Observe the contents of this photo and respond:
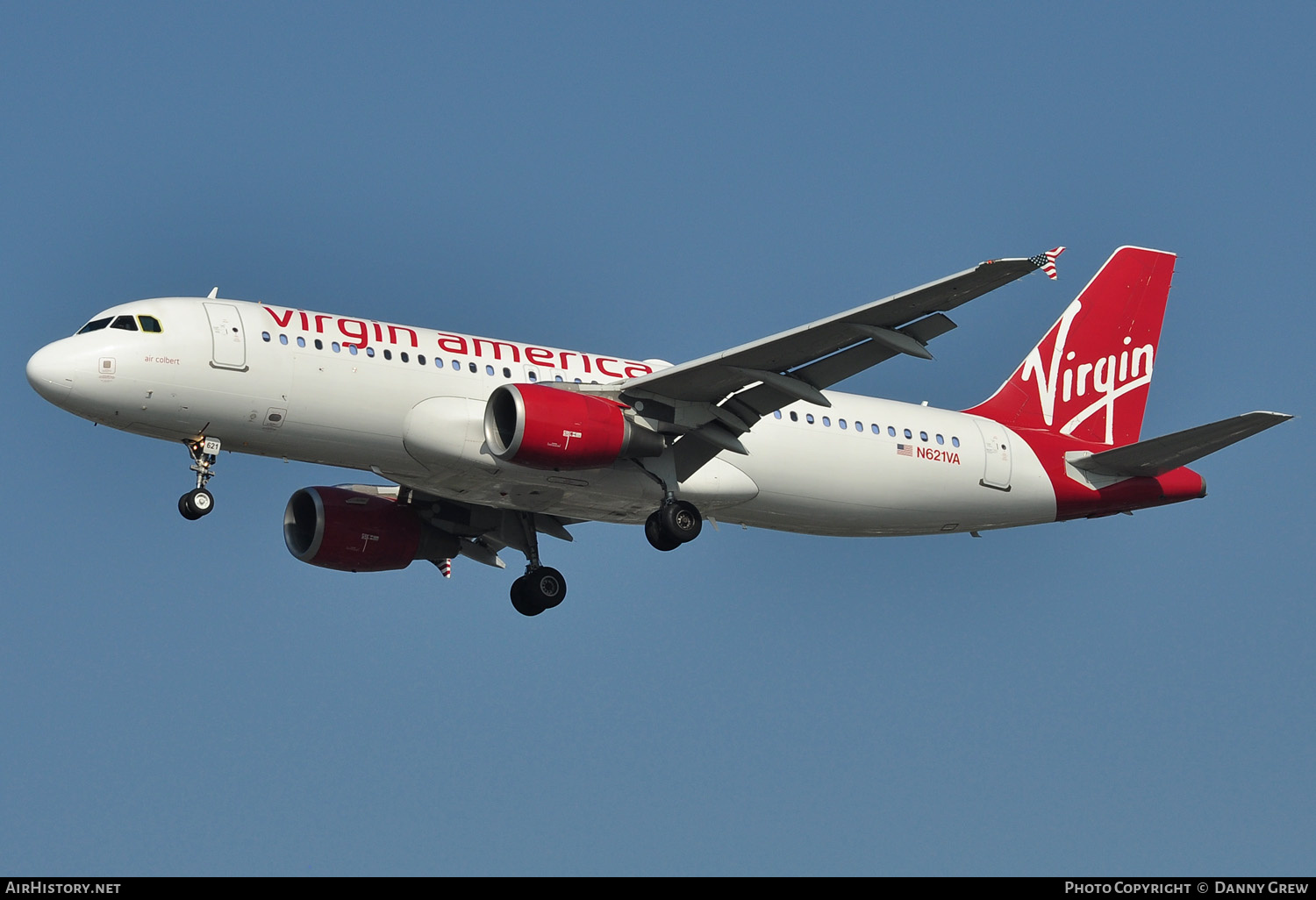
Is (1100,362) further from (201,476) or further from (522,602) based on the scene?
(201,476)

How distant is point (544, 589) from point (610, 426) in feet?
22.3

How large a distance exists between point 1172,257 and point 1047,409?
5.92 meters

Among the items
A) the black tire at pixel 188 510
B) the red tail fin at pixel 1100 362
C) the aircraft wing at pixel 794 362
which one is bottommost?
the black tire at pixel 188 510

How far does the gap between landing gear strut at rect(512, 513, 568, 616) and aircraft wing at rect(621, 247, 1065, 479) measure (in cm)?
528

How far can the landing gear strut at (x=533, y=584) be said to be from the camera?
38094 mm

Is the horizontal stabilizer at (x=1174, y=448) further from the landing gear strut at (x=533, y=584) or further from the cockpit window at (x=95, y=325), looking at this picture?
→ the cockpit window at (x=95, y=325)

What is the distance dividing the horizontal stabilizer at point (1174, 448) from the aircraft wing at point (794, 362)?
738 cm

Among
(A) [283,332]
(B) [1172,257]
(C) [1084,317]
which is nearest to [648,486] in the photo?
(A) [283,332]

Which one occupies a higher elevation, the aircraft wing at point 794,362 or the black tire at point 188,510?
the aircraft wing at point 794,362

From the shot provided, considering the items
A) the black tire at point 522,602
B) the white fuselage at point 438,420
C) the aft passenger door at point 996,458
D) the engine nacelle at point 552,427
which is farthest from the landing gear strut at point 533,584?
the aft passenger door at point 996,458

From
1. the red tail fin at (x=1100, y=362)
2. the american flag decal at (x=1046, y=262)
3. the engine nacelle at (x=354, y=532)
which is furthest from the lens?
the red tail fin at (x=1100, y=362)

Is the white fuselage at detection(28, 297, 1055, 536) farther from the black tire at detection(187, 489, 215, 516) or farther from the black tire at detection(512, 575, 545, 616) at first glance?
the black tire at detection(512, 575, 545, 616)

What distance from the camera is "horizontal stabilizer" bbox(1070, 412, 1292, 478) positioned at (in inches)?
1318

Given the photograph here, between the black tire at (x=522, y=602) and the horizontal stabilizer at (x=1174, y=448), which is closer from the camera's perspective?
the horizontal stabilizer at (x=1174, y=448)
